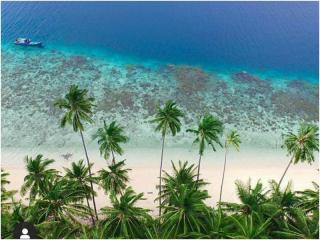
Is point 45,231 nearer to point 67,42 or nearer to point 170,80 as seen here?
point 170,80

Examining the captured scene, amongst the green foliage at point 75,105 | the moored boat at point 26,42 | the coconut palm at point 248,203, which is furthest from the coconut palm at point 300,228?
the moored boat at point 26,42

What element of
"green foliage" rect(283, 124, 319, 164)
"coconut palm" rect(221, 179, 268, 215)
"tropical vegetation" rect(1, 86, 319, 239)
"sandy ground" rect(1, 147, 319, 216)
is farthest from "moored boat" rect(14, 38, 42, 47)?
"green foliage" rect(283, 124, 319, 164)

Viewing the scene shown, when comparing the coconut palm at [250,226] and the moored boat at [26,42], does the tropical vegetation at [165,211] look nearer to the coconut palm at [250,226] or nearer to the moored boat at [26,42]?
the coconut palm at [250,226]

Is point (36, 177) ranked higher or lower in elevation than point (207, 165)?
lower

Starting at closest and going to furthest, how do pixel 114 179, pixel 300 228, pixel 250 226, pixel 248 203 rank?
pixel 250 226, pixel 300 228, pixel 248 203, pixel 114 179

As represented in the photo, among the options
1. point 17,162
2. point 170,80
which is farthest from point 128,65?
point 17,162

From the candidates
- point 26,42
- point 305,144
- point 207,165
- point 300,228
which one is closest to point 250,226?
point 300,228

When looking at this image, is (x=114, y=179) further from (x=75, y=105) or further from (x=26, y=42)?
(x=26, y=42)
